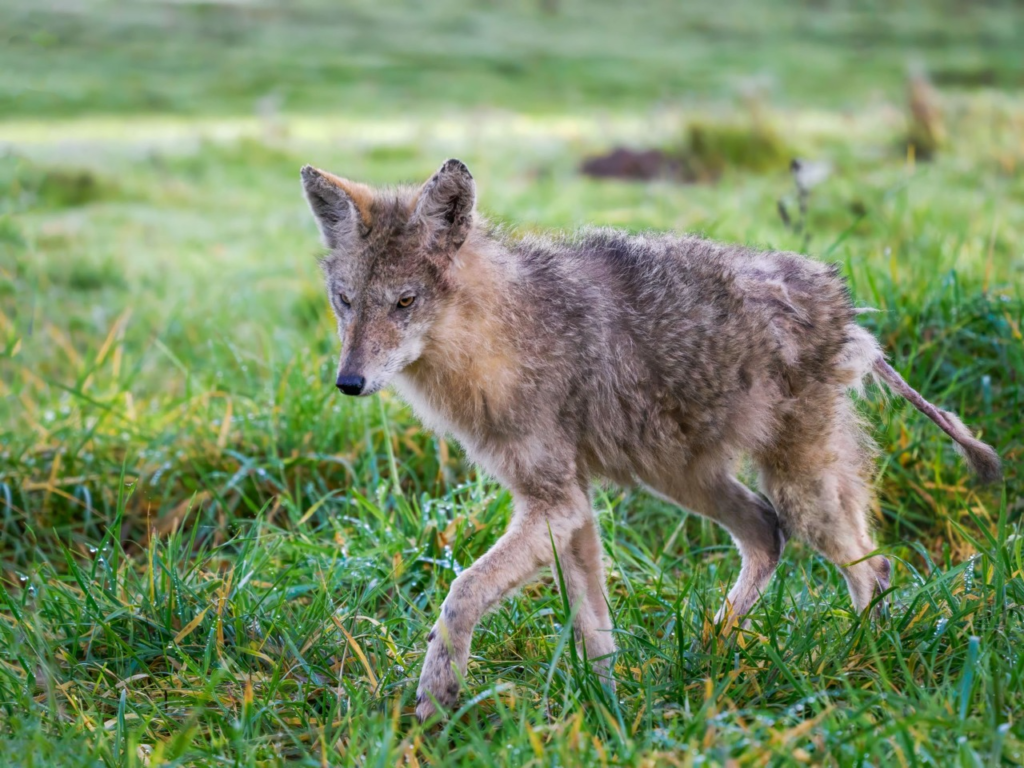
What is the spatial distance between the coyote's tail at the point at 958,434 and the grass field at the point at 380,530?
0.67 ft

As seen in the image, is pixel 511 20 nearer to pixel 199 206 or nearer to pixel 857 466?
pixel 199 206

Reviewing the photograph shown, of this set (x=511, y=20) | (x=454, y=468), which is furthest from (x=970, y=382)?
(x=511, y=20)

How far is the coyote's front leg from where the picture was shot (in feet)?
10.8

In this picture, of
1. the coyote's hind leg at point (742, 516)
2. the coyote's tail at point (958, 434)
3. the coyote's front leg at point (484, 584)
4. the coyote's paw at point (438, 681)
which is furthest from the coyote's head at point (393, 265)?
the coyote's tail at point (958, 434)

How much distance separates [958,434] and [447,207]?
2.14 m

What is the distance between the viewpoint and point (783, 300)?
12.9 ft

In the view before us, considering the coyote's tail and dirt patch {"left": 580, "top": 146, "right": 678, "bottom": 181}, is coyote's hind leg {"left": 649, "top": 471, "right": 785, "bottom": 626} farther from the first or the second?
dirt patch {"left": 580, "top": 146, "right": 678, "bottom": 181}

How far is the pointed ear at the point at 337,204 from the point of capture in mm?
3689

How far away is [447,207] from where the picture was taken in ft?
12.0

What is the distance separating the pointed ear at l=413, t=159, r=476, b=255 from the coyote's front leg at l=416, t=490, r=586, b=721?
0.96 meters

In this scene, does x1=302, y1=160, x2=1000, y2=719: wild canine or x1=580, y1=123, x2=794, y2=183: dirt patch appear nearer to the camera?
x1=302, y1=160, x2=1000, y2=719: wild canine

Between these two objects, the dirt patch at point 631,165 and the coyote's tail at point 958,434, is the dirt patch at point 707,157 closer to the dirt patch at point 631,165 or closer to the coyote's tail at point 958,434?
the dirt patch at point 631,165

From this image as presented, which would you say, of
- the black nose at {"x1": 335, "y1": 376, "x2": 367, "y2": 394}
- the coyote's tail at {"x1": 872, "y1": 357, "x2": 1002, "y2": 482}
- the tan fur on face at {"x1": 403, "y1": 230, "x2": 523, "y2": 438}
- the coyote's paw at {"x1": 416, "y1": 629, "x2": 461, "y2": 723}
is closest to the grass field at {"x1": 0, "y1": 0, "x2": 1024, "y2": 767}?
the coyote's paw at {"x1": 416, "y1": 629, "x2": 461, "y2": 723}

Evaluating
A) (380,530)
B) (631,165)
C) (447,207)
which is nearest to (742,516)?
(380,530)
